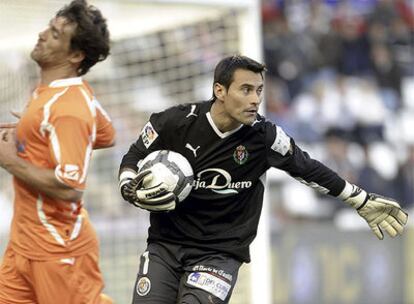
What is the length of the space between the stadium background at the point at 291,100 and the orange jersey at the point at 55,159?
2.31 metres

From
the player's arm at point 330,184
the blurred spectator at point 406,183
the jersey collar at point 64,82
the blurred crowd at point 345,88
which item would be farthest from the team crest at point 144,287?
the blurred spectator at point 406,183

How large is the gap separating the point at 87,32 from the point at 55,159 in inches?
27.8

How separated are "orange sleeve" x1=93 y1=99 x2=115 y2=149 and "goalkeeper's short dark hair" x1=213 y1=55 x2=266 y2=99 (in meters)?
0.64

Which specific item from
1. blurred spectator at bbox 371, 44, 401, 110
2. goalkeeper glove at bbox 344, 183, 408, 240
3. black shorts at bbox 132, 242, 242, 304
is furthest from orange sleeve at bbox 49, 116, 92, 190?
blurred spectator at bbox 371, 44, 401, 110

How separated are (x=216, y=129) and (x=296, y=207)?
8379mm

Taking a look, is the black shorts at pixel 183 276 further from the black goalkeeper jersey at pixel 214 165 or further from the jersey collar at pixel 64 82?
the jersey collar at pixel 64 82

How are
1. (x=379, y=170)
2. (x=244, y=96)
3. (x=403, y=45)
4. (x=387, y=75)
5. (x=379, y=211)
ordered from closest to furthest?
(x=244, y=96) < (x=379, y=211) < (x=379, y=170) < (x=387, y=75) < (x=403, y=45)

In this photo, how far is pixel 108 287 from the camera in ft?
29.8

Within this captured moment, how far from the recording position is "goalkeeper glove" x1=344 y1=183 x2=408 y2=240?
5.54 metres

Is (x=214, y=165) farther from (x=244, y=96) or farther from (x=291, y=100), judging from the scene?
(x=291, y=100)

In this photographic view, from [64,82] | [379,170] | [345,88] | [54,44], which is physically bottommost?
[379,170]

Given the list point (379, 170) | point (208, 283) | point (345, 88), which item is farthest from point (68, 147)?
point (345, 88)

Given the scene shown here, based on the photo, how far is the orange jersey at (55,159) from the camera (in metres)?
4.94

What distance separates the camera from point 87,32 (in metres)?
5.23
